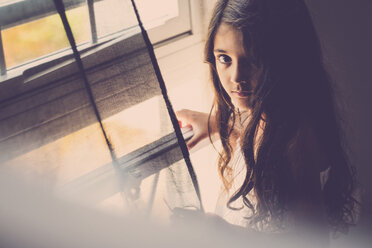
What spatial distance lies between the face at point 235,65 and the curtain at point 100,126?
0.84ft

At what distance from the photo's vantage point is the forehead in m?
0.69

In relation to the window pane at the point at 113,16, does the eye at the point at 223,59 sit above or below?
below

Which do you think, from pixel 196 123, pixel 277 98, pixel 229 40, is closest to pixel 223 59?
pixel 229 40

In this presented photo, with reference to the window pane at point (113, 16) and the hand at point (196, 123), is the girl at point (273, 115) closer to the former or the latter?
the hand at point (196, 123)

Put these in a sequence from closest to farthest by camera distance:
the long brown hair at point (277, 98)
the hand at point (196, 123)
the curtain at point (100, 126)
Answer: the curtain at point (100, 126) < the long brown hair at point (277, 98) < the hand at point (196, 123)

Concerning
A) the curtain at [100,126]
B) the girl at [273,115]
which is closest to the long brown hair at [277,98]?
the girl at [273,115]

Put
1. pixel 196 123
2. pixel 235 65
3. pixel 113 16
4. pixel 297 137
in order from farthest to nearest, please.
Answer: pixel 196 123 < pixel 297 137 < pixel 235 65 < pixel 113 16

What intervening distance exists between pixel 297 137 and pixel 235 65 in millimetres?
282

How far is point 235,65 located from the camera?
0.70m

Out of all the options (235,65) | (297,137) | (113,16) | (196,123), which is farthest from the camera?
(196,123)

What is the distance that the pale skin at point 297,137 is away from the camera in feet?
2.31

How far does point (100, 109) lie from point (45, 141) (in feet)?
0.31

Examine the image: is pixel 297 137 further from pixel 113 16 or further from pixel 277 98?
pixel 113 16

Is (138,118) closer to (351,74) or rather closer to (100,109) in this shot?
Result: (100,109)
